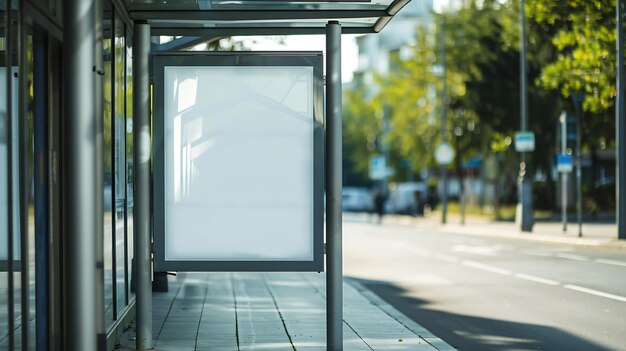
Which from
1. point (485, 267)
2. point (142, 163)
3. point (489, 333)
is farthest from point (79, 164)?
point (485, 267)

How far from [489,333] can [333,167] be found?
371 cm

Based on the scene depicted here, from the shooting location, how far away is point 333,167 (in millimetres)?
8672

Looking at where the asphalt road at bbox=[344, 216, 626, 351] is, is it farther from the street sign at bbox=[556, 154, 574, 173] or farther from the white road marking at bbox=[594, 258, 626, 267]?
the street sign at bbox=[556, 154, 574, 173]

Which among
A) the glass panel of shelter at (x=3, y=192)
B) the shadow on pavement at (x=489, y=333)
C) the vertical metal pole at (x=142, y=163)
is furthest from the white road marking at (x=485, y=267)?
the glass panel of shelter at (x=3, y=192)

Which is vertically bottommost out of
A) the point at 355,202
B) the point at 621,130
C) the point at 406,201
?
the point at 355,202

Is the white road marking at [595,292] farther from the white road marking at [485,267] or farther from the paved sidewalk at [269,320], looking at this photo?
the white road marking at [485,267]

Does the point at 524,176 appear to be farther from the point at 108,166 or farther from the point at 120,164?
the point at 108,166

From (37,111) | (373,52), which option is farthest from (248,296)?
(373,52)

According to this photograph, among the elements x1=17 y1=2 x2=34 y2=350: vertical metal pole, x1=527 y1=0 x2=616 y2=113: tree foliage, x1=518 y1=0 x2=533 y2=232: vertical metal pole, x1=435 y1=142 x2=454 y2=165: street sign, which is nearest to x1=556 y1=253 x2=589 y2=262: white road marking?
x1=527 y1=0 x2=616 y2=113: tree foliage

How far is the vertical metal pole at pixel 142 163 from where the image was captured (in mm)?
9008

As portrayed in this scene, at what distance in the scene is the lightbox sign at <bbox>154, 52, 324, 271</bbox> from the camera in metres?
8.89

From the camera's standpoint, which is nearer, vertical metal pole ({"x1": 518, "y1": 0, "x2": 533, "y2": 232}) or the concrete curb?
the concrete curb

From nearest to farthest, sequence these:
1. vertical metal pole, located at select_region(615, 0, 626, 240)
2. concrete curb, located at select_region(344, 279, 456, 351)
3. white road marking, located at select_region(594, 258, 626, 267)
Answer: concrete curb, located at select_region(344, 279, 456, 351) → white road marking, located at select_region(594, 258, 626, 267) → vertical metal pole, located at select_region(615, 0, 626, 240)

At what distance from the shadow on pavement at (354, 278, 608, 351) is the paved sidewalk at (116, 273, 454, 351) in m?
0.28
